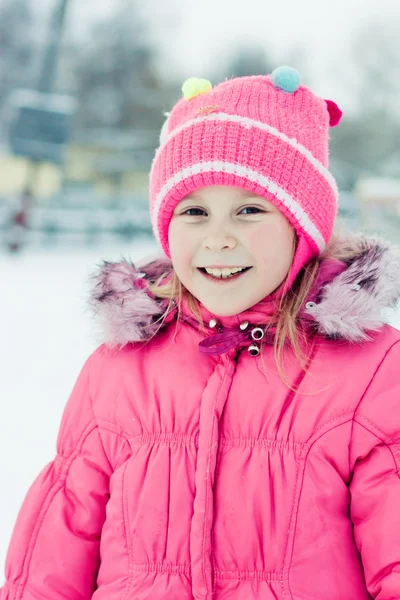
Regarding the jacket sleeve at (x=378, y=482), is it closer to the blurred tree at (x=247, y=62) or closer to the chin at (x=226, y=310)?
the chin at (x=226, y=310)

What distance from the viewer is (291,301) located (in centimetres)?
99

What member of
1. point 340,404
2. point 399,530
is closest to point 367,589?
point 399,530

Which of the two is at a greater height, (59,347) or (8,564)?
(59,347)

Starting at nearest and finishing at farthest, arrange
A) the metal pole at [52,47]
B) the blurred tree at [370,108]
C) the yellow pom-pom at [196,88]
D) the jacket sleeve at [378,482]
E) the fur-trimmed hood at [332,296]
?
the jacket sleeve at [378,482] < the fur-trimmed hood at [332,296] < the yellow pom-pom at [196,88] < the blurred tree at [370,108] < the metal pole at [52,47]

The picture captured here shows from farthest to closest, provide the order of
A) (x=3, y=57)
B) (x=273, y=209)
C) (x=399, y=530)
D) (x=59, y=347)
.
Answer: (x=3, y=57), (x=59, y=347), (x=273, y=209), (x=399, y=530)

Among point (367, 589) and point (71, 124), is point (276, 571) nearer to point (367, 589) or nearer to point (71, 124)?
point (367, 589)

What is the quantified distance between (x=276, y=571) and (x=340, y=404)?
0.24 meters

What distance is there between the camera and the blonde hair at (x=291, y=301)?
0.94 metres

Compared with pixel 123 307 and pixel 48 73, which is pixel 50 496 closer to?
pixel 123 307

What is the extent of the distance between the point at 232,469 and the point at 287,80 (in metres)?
0.62

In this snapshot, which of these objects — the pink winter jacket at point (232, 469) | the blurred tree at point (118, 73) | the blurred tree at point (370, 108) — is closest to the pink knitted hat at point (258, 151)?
the pink winter jacket at point (232, 469)

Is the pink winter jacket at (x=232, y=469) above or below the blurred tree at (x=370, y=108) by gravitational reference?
below

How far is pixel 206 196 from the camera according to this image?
943 mm

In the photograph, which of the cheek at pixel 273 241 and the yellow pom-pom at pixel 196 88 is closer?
the cheek at pixel 273 241
